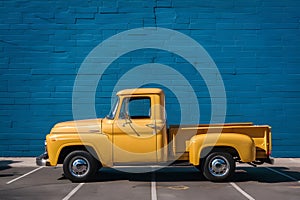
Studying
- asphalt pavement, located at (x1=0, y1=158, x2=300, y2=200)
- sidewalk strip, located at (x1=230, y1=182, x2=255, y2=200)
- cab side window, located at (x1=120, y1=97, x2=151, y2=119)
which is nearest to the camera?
sidewalk strip, located at (x1=230, y1=182, x2=255, y2=200)

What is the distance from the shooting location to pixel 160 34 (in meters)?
14.5

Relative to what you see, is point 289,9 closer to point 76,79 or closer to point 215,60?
point 215,60

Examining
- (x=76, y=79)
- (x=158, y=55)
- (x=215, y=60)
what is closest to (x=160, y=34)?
(x=158, y=55)

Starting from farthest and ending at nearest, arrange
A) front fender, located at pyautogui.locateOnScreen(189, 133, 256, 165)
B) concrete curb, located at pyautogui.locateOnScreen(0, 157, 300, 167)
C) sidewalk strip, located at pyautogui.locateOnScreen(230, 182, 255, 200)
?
concrete curb, located at pyautogui.locateOnScreen(0, 157, 300, 167) < front fender, located at pyautogui.locateOnScreen(189, 133, 256, 165) < sidewalk strip, located at pyautogui.locateOnScreen(230, 182, 255, 200)

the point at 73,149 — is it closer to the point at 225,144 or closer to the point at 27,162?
the point at 225,144

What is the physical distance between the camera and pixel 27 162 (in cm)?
1330

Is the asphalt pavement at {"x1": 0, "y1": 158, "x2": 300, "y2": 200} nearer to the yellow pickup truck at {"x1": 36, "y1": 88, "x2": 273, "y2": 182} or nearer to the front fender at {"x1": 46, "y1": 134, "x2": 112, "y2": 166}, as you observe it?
the yellow pickup truck at {"x1": 36, "y1": 88, "x2": 273, "y2": 182}

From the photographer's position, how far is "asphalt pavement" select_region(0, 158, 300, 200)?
838 cm

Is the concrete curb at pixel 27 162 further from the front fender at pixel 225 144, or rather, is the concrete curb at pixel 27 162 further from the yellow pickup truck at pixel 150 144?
the front fender at pixel 225 144

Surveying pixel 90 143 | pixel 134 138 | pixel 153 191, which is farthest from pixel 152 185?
pixel 90 143

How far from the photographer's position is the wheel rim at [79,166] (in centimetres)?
971

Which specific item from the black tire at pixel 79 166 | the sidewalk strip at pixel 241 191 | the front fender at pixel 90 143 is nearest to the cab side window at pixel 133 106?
the front fender at pixel 90 143

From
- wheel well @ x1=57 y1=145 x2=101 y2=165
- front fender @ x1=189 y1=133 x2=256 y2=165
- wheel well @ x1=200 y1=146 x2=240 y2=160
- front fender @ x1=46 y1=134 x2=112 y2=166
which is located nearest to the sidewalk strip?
front fender @ x1=189 y1=133 x2=256 y2=165

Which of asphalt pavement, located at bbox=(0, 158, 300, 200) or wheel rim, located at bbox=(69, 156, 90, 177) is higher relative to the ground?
wheel rim, located at bbox=(69, 156, 90, 177)
